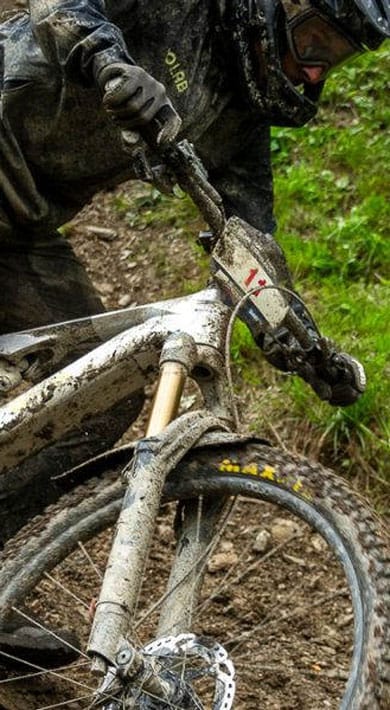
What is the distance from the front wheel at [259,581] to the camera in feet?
10.0

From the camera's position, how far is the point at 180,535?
3.53 metres

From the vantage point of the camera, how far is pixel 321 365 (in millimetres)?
3930

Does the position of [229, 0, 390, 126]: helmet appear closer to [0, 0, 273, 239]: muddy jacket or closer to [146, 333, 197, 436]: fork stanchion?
[0, 0, 273, 239]: muddy jacket

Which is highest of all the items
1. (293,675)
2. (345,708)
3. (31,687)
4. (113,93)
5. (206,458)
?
(113,93)

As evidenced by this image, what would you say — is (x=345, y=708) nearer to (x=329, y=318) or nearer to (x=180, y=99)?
(x=180, y=99)

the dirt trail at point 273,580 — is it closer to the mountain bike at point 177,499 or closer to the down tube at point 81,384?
the mountain bike at point 177,499

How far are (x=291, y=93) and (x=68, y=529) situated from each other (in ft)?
4.91

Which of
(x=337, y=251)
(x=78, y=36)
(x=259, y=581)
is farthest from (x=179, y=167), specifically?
(x=337, y=251)

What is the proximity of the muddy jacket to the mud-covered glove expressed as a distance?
2.85 ft

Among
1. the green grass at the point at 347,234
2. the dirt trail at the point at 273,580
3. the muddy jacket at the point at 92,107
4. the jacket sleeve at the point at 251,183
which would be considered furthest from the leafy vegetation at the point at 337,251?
the muddy jacket at the point at 92,107

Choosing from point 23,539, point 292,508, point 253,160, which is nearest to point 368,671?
point 292,508

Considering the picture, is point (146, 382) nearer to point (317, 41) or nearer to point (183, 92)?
point (183, 92)

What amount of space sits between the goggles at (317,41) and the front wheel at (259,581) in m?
1.31

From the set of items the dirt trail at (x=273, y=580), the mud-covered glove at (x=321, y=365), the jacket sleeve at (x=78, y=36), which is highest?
the jacket sleeve at (x=78, y=36)
